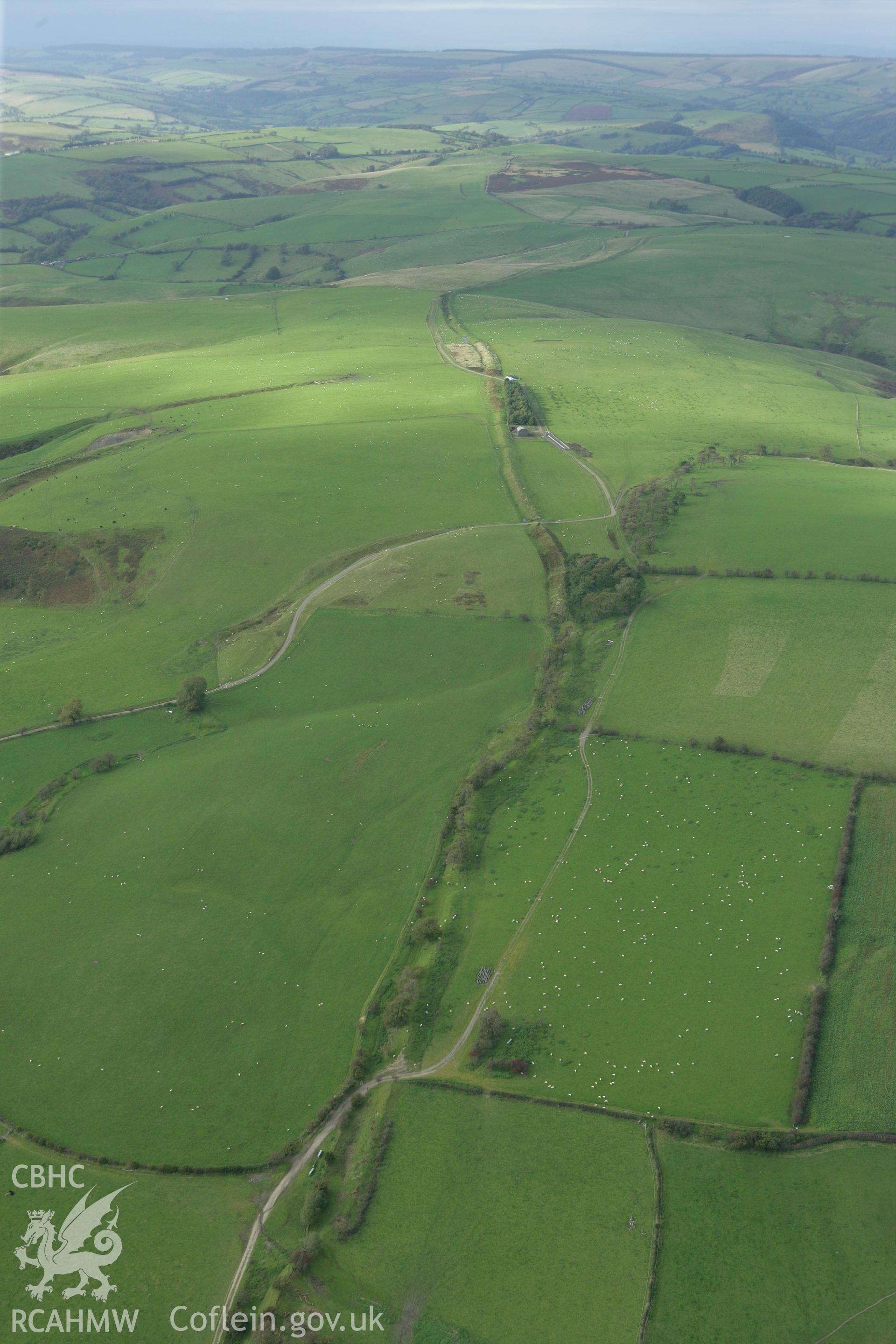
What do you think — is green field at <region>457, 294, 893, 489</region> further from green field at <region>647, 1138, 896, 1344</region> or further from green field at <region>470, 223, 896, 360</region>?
green field at <region>647, 1138, 896, 1344</region>

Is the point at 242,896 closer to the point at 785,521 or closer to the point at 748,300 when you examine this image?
the point at 785,521

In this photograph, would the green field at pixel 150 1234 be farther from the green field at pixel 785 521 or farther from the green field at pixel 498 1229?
the green field at pixel 785 521

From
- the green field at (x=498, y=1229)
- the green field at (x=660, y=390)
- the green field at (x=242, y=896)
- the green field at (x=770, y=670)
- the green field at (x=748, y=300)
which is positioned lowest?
the green field at (x=498, y=1229)

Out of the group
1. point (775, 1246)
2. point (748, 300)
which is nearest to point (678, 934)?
point (775, 1246)

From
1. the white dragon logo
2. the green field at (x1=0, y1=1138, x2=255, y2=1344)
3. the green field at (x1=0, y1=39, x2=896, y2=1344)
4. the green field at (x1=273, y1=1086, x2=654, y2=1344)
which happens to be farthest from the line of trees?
the white dragon logo

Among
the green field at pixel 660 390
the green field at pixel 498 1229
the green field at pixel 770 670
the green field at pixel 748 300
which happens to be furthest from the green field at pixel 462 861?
the green field at pixel 748 300
